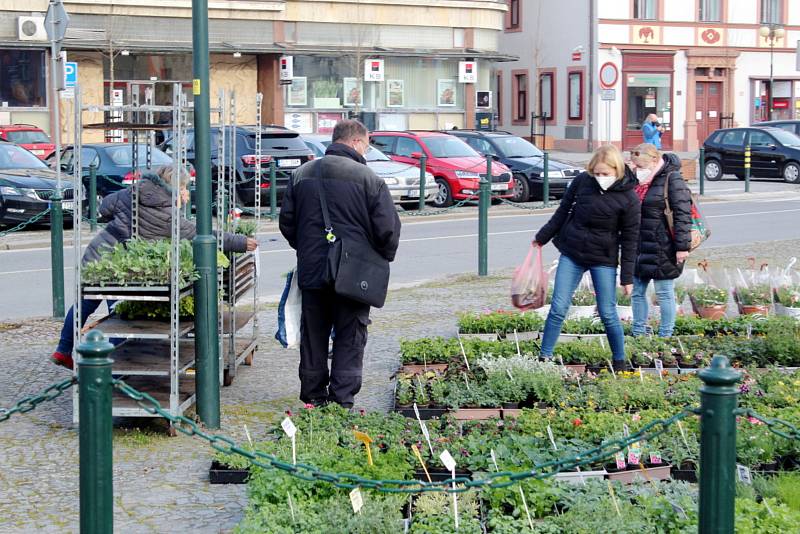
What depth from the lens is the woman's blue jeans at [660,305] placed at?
33.3 feet

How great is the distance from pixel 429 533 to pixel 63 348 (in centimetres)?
425

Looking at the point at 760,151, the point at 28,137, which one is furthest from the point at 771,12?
the point at 28,137

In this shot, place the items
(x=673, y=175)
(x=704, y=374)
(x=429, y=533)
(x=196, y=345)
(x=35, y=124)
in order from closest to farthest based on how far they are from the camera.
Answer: (x=704, y=374)
(x=429, y=533)
(x=196, y=345)
(x=673, y=175)
(x=35, y=124)

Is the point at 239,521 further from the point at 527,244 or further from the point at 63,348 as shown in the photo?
the point at 527,244

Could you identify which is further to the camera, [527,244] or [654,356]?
[527,244]

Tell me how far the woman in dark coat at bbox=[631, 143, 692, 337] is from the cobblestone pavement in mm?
2004

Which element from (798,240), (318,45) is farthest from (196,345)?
(318,45)

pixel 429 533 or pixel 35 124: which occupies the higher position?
pixel 35 124

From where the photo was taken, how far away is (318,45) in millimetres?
42344

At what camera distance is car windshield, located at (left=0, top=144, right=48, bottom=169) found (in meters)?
22.7

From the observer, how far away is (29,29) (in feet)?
123

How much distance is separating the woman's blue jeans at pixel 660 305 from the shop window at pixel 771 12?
145 ft

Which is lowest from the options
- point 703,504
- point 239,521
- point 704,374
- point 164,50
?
point 239,521

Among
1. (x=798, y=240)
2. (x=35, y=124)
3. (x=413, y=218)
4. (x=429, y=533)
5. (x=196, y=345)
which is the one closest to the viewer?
(x=429, y=533)
